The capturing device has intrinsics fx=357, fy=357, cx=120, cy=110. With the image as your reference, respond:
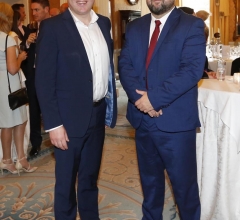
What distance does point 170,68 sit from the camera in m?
2.02

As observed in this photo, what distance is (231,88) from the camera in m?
2.36

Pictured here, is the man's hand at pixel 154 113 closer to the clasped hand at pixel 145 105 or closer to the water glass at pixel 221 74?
the clasped hand at pixel 145 105

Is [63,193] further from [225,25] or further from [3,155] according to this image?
[225,25]

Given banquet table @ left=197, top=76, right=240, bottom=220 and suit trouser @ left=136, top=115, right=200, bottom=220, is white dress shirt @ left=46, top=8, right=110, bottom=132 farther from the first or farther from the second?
banquet table @ left=197, top=76, right=240, bottom=220

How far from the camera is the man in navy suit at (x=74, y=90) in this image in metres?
1.93

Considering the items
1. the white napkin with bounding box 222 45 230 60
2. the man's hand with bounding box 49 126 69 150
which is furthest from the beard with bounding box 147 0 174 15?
the white napkin with bounding box 222 45 230 60

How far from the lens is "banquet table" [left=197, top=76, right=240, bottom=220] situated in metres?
2.20

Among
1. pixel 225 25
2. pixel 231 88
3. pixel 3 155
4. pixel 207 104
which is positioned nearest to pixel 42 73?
pixel 207 104

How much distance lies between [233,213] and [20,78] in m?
2.40

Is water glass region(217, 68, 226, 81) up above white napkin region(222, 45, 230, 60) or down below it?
above

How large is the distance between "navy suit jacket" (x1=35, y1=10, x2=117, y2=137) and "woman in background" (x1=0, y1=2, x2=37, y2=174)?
147cm

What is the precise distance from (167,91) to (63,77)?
0.58m

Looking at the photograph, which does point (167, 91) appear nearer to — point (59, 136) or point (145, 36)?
point (145, 36)

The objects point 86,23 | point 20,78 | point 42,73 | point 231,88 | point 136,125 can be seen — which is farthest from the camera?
point 20,78
